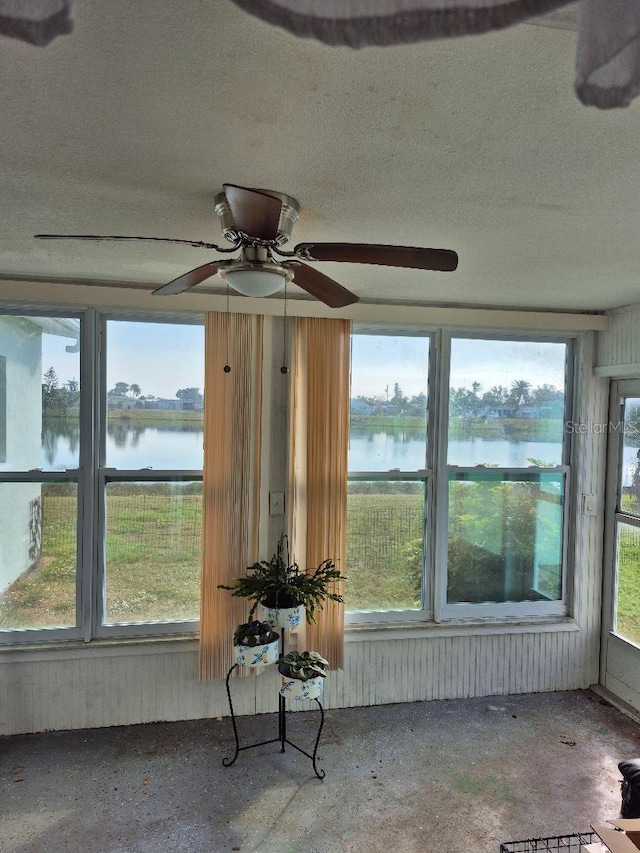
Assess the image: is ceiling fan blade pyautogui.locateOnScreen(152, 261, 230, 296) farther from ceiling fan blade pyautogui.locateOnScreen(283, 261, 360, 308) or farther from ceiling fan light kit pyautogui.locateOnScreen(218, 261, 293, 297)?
ceiling fan blade pyautogui.locateOnScreen(283, 261, 360, 308)

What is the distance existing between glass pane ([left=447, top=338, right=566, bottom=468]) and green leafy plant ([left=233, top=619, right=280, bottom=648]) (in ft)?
5.33

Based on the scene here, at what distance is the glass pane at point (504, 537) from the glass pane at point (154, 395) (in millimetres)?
1765

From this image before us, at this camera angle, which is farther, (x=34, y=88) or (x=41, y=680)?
(x=41, y=680)

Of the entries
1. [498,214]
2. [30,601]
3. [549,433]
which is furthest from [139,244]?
[549,433]

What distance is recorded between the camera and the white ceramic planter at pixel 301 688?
2738 mm

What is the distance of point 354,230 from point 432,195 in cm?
43

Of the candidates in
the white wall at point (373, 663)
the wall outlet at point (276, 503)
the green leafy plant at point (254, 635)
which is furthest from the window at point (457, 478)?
the green leafy plant at point (254, 635)

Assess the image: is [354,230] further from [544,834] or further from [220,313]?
[544,834]

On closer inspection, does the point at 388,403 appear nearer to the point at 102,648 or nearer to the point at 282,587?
the point at 282,587

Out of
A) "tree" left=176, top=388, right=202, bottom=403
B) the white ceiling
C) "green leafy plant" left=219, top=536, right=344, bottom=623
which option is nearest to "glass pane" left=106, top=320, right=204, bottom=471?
"tree" left=176, top=388, right=202, bottom=403

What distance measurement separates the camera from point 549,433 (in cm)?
377

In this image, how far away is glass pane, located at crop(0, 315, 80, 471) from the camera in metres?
3.13

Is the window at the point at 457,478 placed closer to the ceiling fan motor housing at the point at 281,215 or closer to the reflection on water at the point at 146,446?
the reflection on water at the point at 146,446

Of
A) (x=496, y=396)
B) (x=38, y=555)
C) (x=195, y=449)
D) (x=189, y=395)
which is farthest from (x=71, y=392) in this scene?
(x=496, y=396)
